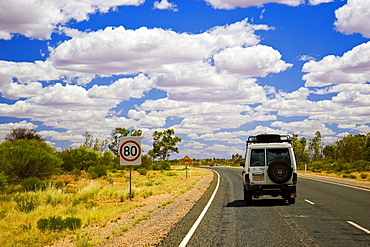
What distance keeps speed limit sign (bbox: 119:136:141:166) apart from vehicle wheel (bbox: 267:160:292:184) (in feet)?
21.2

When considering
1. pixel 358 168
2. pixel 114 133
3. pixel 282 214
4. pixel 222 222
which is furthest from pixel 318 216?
pixel 114 133

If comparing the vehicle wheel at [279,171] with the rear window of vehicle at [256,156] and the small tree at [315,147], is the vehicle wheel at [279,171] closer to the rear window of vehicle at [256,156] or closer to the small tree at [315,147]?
the rear window of vehicle at [256,156]

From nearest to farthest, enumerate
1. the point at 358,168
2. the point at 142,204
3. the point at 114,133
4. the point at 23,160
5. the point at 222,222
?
the point at 222,222
the point at 142,204
the point at 23,160
the point at 358,168
the point at 114,133

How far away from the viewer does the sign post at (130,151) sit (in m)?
19.7

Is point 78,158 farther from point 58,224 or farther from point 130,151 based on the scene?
point 58,224

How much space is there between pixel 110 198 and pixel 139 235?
12250 mm

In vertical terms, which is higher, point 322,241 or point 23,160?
point 23,160

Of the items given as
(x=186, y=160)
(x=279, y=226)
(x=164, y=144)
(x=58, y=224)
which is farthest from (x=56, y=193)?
(x=164, y=144)

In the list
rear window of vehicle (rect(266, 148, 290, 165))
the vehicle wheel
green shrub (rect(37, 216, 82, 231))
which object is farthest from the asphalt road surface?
green shrub (rect(37, 216, 82, 231))

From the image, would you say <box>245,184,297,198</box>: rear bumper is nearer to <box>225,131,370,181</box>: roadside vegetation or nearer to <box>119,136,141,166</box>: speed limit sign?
<box>119,136,141,166</box>: speed limit sign

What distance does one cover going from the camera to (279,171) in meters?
16.0

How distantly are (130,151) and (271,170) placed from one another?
6919 mm

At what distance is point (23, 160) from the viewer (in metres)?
28.3

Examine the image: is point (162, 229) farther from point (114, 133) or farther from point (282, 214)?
point (114, 133)
